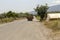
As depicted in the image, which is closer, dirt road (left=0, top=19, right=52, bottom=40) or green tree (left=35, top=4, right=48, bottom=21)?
dirt road (left=0, top=19, right=52, bottom=40)

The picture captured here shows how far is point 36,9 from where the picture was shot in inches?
2621

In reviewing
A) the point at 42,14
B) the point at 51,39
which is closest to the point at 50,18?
the point at 42,14

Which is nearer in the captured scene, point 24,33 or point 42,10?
point 24,33

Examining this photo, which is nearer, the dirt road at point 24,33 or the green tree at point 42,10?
the dirt road at point 24,33

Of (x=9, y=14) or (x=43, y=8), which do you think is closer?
(x=43, y=8)

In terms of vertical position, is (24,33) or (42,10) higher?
(24,33)

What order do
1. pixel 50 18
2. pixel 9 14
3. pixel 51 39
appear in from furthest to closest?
pixel 9 14 → pixel 50 18 → pixel 51 39

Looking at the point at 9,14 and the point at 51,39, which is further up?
the point at 51,39

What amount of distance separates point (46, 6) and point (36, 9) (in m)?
3.47

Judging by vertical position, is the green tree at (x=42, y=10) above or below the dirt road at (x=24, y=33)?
below

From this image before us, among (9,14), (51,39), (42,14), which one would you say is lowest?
(9,14)

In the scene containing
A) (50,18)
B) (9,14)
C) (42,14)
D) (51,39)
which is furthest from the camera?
(9,14)

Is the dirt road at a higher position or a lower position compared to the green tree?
higher

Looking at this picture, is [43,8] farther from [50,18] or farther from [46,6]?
[50,18]
